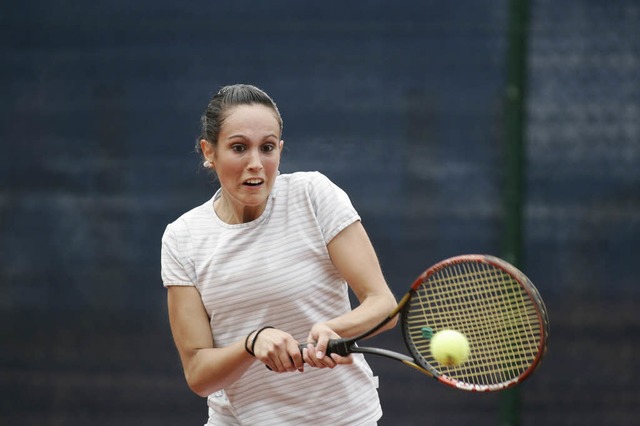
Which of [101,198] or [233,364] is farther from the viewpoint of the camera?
[101,198]

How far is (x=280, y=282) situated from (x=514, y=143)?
1659 millimetres

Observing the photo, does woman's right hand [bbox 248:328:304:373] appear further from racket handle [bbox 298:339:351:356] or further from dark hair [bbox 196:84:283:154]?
dark hair [bbox 196:84:283:154]

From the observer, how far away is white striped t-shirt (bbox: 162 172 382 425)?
2506 millimetres

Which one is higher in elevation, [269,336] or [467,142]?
[467,142]

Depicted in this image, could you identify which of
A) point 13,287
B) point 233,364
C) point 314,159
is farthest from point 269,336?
point 13,287

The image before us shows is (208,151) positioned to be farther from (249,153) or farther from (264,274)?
(264,274)

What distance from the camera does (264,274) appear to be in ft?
8.20

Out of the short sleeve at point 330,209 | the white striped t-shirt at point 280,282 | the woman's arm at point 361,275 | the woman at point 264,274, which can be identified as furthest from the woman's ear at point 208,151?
the woman's arm at point 361,275

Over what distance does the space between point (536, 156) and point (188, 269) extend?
180 cm

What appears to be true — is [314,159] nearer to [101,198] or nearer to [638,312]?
[101,198]

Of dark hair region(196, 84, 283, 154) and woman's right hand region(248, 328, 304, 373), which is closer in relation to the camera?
woman's right hand region(248, 328, 304, 373)

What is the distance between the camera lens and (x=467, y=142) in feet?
12.9

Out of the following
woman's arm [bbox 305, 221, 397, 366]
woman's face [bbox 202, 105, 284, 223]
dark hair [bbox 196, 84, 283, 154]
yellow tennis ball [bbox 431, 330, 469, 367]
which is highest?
dark hair [bbox 196, 84, 283, 154]

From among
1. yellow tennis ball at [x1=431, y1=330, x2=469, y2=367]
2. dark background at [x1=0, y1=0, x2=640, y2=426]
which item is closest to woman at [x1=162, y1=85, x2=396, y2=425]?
yellow tennis ball at [x1=431, y1=330, x2=469, y2=367]
